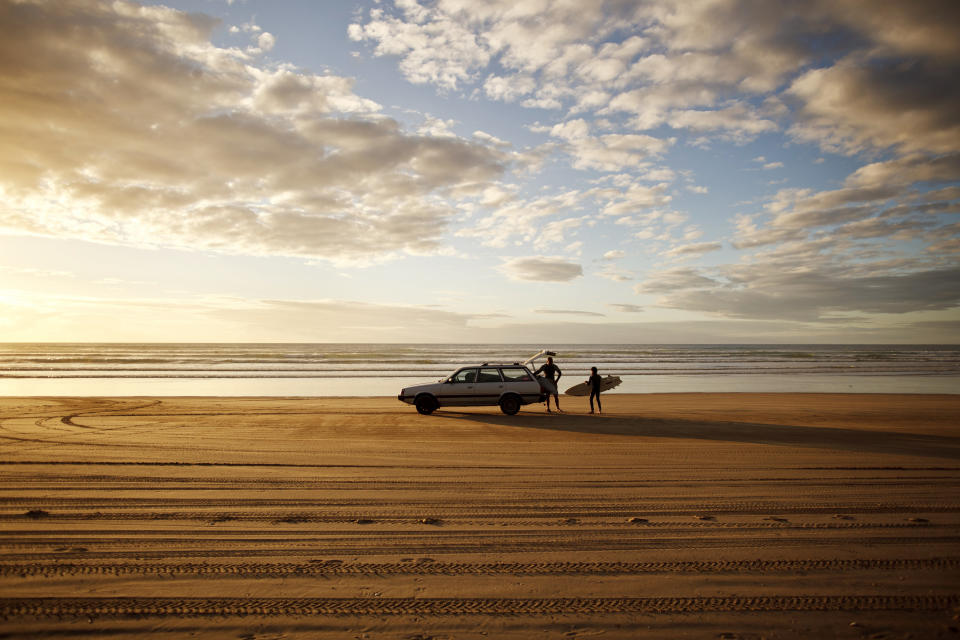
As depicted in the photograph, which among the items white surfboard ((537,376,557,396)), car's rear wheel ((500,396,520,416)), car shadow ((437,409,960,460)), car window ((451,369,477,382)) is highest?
car window ((451,369,477,382))

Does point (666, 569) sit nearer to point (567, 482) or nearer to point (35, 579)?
point (567, 482)

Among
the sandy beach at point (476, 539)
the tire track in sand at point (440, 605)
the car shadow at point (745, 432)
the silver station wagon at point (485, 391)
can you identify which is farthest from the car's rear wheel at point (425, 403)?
the tire track in sand at point (440, 605)

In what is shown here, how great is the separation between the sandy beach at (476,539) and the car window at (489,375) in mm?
5673

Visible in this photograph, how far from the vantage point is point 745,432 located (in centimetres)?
1244

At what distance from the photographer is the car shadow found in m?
10.3

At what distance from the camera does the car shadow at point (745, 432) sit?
1028 centimetres

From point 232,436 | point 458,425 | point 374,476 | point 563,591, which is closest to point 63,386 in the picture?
point 232,436

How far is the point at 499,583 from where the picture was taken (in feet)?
13.0

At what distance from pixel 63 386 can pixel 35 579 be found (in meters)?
28.3

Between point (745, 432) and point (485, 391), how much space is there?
7153 millimetres

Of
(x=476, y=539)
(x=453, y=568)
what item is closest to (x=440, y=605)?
(x=453, y=568)

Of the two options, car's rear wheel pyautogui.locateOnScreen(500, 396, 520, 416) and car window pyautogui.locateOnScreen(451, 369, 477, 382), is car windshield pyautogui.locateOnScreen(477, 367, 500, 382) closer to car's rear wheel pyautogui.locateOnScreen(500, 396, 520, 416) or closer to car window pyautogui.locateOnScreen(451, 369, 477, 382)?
car window pyautogui.locateOnScreen(451, 369, 477, 382)

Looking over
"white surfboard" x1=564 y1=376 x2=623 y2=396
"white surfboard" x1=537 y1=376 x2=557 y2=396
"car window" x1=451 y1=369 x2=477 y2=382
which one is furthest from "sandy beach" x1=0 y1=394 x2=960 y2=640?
"white surfboard" x1=564 y1=376 x2=623 y2=396

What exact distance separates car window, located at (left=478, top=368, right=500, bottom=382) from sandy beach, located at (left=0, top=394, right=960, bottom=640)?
18.6ft
